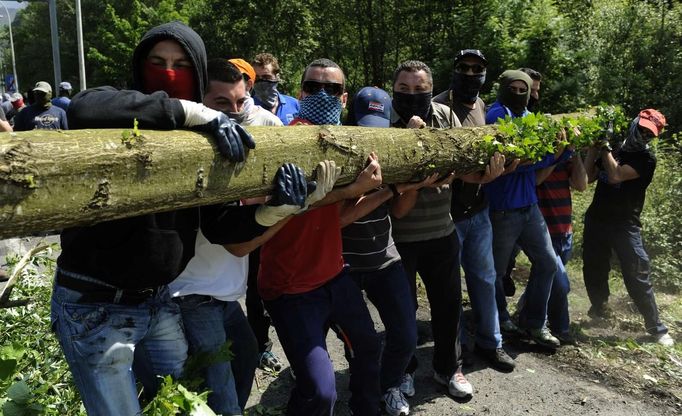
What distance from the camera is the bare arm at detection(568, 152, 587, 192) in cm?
516

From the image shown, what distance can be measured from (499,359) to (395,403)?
1.15 metres

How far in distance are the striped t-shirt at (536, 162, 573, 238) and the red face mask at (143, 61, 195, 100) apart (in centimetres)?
386

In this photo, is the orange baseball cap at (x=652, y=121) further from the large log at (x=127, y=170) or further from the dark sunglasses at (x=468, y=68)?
the large log at (x=127, y=170)

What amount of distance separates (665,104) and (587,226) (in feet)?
26.5

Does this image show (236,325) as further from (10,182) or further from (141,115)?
(10,182)

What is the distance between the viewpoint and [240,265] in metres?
3.04

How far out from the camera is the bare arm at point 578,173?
5.16 meters

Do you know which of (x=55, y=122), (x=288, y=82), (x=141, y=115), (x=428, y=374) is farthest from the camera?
(x=288, y=82)

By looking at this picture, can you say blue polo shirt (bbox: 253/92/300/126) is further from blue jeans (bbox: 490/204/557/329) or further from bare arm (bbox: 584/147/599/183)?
bare arm (bbox: 584/147/599/183)

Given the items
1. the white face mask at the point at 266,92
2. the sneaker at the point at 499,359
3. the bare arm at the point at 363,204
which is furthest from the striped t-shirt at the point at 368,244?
the white face mask at the point at 266,92

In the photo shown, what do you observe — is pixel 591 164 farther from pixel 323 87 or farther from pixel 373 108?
pixel 323 87

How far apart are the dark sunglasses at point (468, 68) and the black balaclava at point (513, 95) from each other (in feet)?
0.93

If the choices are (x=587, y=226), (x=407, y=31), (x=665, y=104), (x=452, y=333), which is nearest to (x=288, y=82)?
(x=407, y=31)

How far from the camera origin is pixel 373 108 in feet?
12.0
